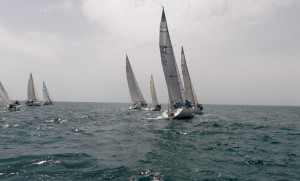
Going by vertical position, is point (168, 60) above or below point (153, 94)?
above

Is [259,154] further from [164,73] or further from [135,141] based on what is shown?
[164,73]

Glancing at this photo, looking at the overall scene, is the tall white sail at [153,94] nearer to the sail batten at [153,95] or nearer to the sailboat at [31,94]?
the sail batten at [153,95]

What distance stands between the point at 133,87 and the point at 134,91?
107 cm

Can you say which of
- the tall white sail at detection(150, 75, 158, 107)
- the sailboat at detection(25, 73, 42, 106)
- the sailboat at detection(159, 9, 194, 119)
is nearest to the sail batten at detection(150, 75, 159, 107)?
the tall white sail at detection(150, 75, 158, 107)

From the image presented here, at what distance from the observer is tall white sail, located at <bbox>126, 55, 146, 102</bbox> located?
60.5m

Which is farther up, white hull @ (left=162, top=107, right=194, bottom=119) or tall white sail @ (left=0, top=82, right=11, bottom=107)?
tall white sail @ (left=0, top=82, right=11, bottom=107)

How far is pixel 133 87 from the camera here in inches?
2414

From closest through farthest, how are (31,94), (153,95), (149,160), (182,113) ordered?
(149,160)
(182,113)
(153,95)
(31,94)

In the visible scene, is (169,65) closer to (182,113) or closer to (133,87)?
(182,113)

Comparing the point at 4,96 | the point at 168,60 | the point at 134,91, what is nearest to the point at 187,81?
the point at 168,60

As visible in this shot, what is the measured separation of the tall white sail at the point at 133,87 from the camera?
6047cm

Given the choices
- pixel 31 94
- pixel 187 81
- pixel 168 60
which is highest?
pixel 168 60

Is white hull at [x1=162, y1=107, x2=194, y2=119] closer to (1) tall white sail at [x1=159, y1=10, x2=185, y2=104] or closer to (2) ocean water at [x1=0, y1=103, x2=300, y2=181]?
(1) tall white sail at [x1=159, y1=10, x2=185, y2=104]

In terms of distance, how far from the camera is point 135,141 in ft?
52.0
